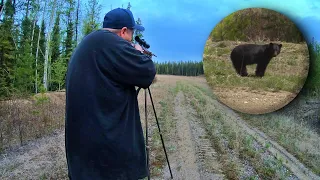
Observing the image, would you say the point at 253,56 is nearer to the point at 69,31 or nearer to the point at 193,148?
the point at 193,148

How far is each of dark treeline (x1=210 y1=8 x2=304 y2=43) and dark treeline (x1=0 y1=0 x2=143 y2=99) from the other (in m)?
2.86

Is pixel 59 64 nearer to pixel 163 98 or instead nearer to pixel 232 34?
pixel 163 98

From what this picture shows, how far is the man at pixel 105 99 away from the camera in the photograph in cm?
182

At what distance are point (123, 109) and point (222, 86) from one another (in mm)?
2458

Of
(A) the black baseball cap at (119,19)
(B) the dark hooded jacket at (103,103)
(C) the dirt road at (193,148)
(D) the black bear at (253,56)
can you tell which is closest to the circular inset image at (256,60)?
(D) the black bear at (253,56)

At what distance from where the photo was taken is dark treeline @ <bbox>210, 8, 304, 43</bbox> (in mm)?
3691

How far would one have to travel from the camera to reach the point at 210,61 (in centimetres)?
404

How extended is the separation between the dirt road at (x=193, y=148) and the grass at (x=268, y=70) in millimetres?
198

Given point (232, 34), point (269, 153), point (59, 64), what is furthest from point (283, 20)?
point (59, 64)

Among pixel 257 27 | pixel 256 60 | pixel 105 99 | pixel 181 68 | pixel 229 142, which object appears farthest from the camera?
pixel 229 142

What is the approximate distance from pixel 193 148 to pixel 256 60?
4.60 ft

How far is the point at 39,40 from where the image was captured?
7.24 m

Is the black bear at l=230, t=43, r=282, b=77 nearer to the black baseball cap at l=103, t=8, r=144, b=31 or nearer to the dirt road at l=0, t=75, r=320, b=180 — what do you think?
the dirt road at l=0, t=75, r=320, b=180

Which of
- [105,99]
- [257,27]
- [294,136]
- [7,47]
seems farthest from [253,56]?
[7,47]
